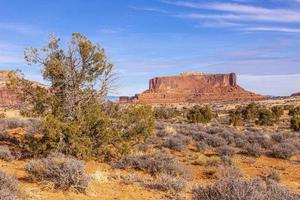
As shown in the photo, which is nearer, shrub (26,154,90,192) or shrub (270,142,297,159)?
shrub (26,154,90,192)

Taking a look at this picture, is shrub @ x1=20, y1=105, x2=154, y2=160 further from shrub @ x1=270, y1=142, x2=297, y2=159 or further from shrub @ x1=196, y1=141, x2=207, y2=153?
shrub @ x1=270, y1=142, x2=297, y2=159

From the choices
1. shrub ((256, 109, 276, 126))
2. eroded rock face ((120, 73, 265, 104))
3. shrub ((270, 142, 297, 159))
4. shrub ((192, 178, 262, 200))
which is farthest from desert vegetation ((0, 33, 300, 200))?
eroded rock face ((120, 73, 265, 104))

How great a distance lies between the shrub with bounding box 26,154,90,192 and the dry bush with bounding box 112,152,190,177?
3278 mm

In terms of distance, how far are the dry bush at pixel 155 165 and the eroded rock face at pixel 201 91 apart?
126m

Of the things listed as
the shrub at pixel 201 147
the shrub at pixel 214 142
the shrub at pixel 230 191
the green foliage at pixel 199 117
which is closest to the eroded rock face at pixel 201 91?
the green foliage at pixel 199 117

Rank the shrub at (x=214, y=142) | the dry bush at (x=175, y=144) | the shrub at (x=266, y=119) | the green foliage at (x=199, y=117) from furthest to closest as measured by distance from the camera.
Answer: the green foliage at (x=199, y=117) < the shrub at (x=266, y=119) < the shrub at (x=214, y=142) < the dry bush at (x=175, y=144)

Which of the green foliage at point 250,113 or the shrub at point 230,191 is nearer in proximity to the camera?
the shrub at point 230,191

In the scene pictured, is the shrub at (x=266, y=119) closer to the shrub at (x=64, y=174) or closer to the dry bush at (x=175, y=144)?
the dry bush at (x=175, y=144)

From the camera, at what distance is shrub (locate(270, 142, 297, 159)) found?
17.2 meters

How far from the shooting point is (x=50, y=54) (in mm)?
13461

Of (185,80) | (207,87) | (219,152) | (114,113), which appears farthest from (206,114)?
(185,80)

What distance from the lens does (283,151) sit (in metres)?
17.2

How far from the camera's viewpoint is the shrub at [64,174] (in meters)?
9.12

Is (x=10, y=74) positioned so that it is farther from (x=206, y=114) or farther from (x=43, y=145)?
(x=206, y=114)
